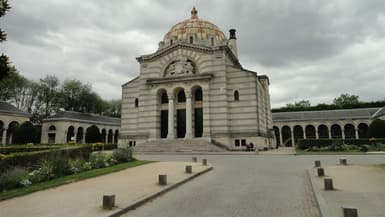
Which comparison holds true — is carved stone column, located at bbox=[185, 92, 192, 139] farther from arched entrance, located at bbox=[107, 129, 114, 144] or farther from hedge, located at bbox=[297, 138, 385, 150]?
arched entrance, located at bbox=[107, 129, 114, 144]

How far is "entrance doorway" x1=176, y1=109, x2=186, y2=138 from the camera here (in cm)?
3798

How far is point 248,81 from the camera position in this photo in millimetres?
35812

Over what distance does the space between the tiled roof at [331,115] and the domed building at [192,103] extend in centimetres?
2490

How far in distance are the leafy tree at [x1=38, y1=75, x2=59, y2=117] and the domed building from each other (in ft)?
88.8

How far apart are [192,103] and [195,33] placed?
14.7 meters

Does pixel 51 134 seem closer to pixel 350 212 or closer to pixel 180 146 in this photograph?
pixel 180 146

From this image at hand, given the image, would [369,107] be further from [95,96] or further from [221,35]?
[95,96]

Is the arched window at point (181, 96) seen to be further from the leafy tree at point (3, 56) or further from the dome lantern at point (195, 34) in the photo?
the leafy tree at point (3, 56)

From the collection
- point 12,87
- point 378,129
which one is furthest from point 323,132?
point 12,87

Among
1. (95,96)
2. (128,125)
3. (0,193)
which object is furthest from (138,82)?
(0,193)

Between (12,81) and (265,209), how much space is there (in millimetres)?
60205

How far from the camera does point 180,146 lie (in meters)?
32.9

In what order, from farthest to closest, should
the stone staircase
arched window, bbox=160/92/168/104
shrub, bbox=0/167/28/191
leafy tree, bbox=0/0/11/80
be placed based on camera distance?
arched window, bbox=160/92/168/104 → the stone staircase → shrub, bbox=0/167/28/191 → leafy tree, bbox=0/0/11/80

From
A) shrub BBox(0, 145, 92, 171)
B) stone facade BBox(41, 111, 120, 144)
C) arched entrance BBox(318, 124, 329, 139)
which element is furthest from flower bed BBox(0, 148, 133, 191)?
arched entrance BBox(318, 124, 329, 139)
